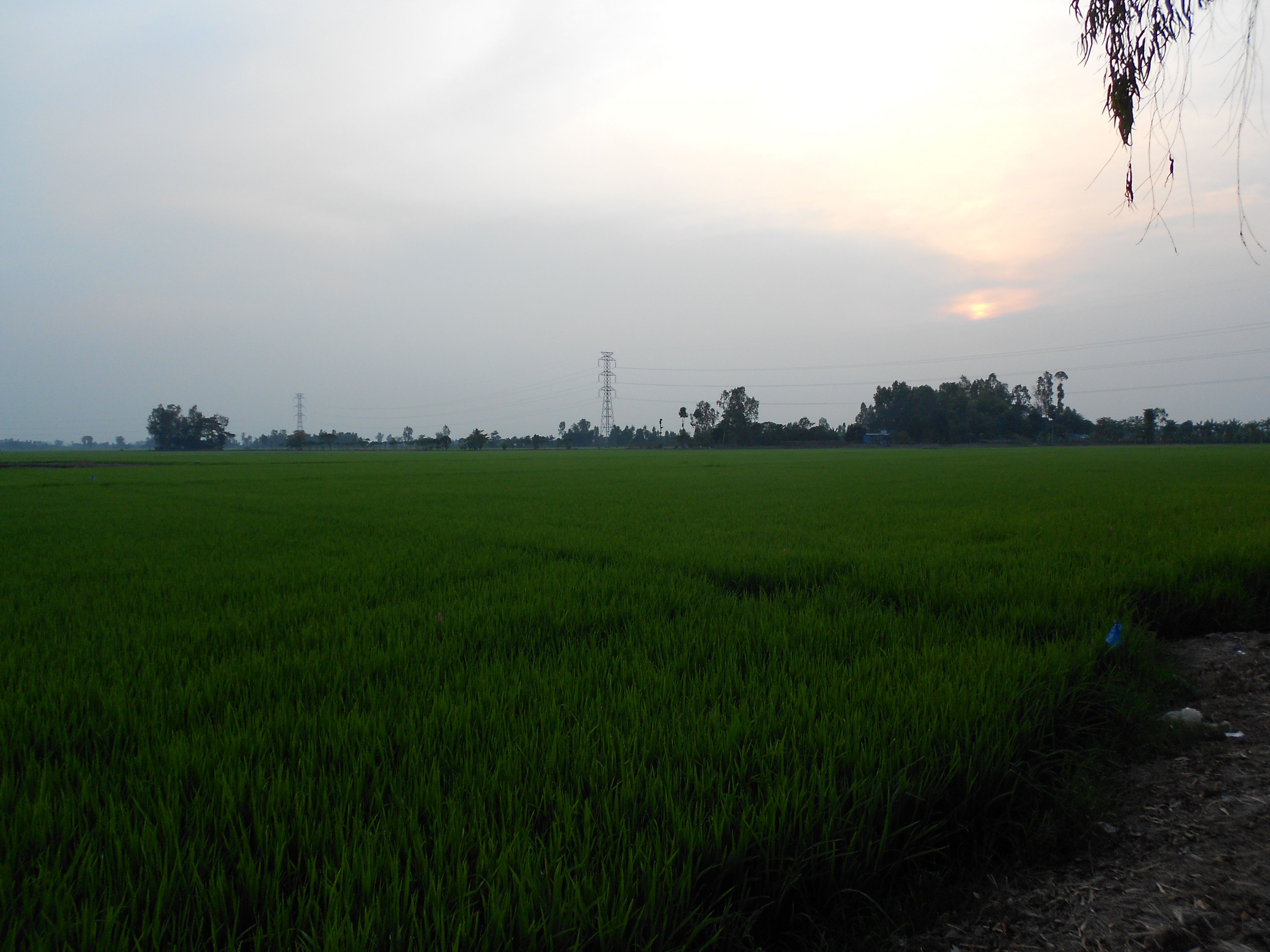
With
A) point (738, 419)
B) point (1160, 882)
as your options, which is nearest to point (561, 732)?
point (1160, 882)

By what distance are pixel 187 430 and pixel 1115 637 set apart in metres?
147

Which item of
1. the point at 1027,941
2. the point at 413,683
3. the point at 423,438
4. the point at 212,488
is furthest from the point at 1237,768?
the point at 423,438

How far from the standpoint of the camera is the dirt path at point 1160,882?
148cm

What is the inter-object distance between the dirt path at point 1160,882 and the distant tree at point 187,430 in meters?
143

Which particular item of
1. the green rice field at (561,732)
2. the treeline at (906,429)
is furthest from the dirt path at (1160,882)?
the treeline at (906,429)

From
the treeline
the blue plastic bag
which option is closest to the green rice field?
the blue plastic bag

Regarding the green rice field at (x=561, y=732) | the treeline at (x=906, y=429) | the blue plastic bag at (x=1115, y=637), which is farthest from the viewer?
the treeline at (x=906, y=429)

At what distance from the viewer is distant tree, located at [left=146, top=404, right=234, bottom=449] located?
382 feet

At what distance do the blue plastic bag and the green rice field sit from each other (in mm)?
83

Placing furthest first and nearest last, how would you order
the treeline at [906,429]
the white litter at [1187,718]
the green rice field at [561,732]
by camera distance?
the treeline at [906,429]
the white litter at [1187,718]
the green rice field at [561,732]

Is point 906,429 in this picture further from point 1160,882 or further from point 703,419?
point 1160,882

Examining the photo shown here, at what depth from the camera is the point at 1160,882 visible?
1.67 meters

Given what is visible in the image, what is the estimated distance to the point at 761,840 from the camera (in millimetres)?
1580

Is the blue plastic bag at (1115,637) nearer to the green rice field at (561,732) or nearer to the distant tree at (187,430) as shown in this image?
the green rice field at (561,732)
